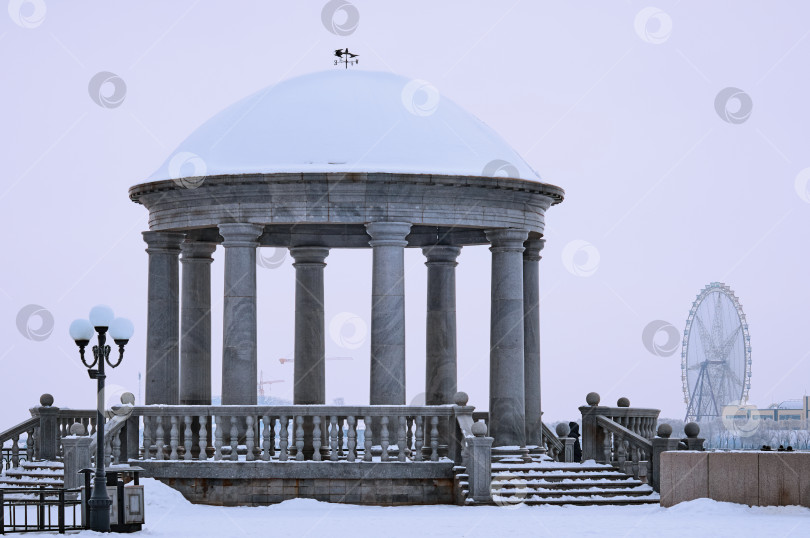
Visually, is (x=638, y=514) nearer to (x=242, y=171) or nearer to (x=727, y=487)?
(x=727, y=487)

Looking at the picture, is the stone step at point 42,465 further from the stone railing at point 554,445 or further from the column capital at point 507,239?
the stone railing at point 554,445

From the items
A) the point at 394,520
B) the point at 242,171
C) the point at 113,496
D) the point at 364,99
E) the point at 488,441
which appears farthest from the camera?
the point at 364,99

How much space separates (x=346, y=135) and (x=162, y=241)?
5661 mm

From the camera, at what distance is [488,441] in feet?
111

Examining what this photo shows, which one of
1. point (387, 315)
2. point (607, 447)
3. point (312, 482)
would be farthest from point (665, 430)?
point (312, 482)

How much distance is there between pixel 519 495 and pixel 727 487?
4.58 metres

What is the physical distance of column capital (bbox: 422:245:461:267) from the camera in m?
43.1

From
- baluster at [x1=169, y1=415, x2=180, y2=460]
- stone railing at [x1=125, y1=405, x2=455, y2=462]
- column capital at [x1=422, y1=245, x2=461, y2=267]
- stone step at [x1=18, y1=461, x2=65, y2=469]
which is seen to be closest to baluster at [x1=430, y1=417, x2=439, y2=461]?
stone railing at [x1=125, y1=405, x2=455, y2=462]

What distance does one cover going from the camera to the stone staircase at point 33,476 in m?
36.5

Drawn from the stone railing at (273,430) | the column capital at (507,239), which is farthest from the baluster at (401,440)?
the column capital at (507,239)

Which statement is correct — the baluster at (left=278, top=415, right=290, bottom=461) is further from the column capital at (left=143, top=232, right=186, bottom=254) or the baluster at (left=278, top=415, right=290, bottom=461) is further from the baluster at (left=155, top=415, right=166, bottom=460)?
the column capital at (left=143, top=232, right=186, bottom=254)

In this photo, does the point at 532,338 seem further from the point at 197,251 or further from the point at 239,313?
the point at 197,251

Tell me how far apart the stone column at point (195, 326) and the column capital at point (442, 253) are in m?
Answer: 5.95

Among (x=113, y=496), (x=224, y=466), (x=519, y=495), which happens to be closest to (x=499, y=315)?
(x=519, y=495)
